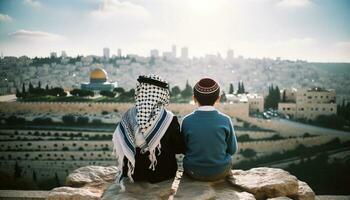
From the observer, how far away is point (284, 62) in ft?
222

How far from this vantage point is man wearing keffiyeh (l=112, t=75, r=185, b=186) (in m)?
2.54

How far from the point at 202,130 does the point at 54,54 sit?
187ft

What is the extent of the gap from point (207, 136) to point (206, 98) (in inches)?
9.9

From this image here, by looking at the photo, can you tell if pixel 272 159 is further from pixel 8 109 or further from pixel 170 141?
pixel 170 141

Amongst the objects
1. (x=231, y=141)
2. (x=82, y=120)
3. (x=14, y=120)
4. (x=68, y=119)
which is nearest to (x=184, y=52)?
(x=82, y=120)

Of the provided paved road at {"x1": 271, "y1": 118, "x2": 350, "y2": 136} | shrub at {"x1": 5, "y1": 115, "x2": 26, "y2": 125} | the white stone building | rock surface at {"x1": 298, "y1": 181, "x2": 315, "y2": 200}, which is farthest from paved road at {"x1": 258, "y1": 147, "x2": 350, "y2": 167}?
rock surface at {"x1": 298, "y1": 181, "x2": 315, "y2": 200}

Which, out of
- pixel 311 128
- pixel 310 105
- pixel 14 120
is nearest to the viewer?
pixel 311 128

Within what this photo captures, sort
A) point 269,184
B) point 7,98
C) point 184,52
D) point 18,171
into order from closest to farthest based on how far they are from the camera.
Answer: point 269,184, point 18,171, point 7,98, point 184,52

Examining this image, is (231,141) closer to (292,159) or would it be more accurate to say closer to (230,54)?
(292,159)

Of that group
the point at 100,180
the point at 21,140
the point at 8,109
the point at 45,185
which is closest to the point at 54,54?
the point at 8,109

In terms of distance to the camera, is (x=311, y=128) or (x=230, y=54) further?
(x=230, y=54)

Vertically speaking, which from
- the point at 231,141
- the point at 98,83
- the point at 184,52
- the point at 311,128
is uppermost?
the point at 184,52

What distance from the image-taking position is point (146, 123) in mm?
2529

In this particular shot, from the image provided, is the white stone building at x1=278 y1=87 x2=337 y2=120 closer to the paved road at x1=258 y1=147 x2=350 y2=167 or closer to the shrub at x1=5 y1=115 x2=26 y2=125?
the paved road at x1=258 y1=147 x2=350 y2=167
